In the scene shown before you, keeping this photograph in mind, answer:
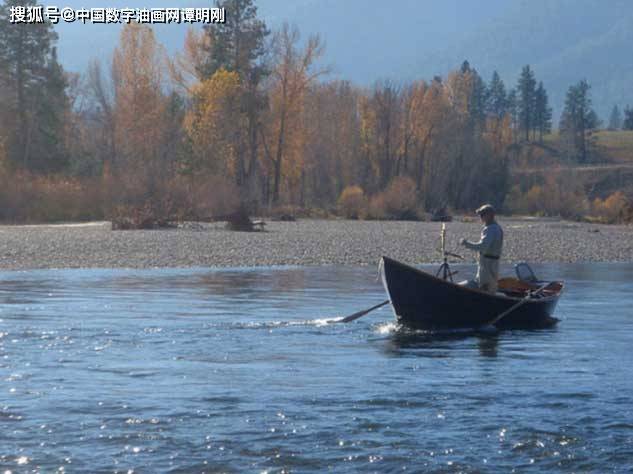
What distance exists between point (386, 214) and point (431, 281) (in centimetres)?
4577

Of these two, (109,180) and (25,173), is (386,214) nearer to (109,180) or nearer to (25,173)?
(109,180)

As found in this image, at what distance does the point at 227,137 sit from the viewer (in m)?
67.8

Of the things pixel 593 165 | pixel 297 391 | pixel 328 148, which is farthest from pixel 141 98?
pixel 593 165

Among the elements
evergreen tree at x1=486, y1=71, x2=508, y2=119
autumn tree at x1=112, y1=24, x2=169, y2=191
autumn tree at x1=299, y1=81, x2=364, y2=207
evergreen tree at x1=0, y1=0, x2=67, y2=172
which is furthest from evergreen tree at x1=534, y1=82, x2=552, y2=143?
evergreen tree at x1=0, y1=0, x2=67, y2=172

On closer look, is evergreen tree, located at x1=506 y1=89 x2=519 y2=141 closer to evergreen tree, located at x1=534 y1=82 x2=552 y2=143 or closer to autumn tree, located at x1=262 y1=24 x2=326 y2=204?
evergreen tree, located at x1=534 y1=82 x2=552 y2=143

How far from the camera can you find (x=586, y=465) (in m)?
10.1

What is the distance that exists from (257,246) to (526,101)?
123235 millimetres

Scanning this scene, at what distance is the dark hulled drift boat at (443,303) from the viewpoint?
1730 centimetres

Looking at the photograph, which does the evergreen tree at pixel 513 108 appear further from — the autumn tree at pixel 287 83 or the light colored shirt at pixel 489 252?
the light colored shirt at pixel 489 252

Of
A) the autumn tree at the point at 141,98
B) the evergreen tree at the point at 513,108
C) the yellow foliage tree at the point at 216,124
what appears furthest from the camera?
the evergreen tree at the point at 513,108

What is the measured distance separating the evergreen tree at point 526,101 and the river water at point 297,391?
136m

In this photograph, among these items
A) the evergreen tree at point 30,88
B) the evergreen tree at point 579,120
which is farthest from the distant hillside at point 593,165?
the evergreen tree at point 30,88

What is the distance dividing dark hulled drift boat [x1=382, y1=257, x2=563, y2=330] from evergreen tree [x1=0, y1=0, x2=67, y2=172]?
51805 millimetres

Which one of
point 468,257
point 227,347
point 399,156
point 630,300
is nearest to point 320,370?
point 227,347
